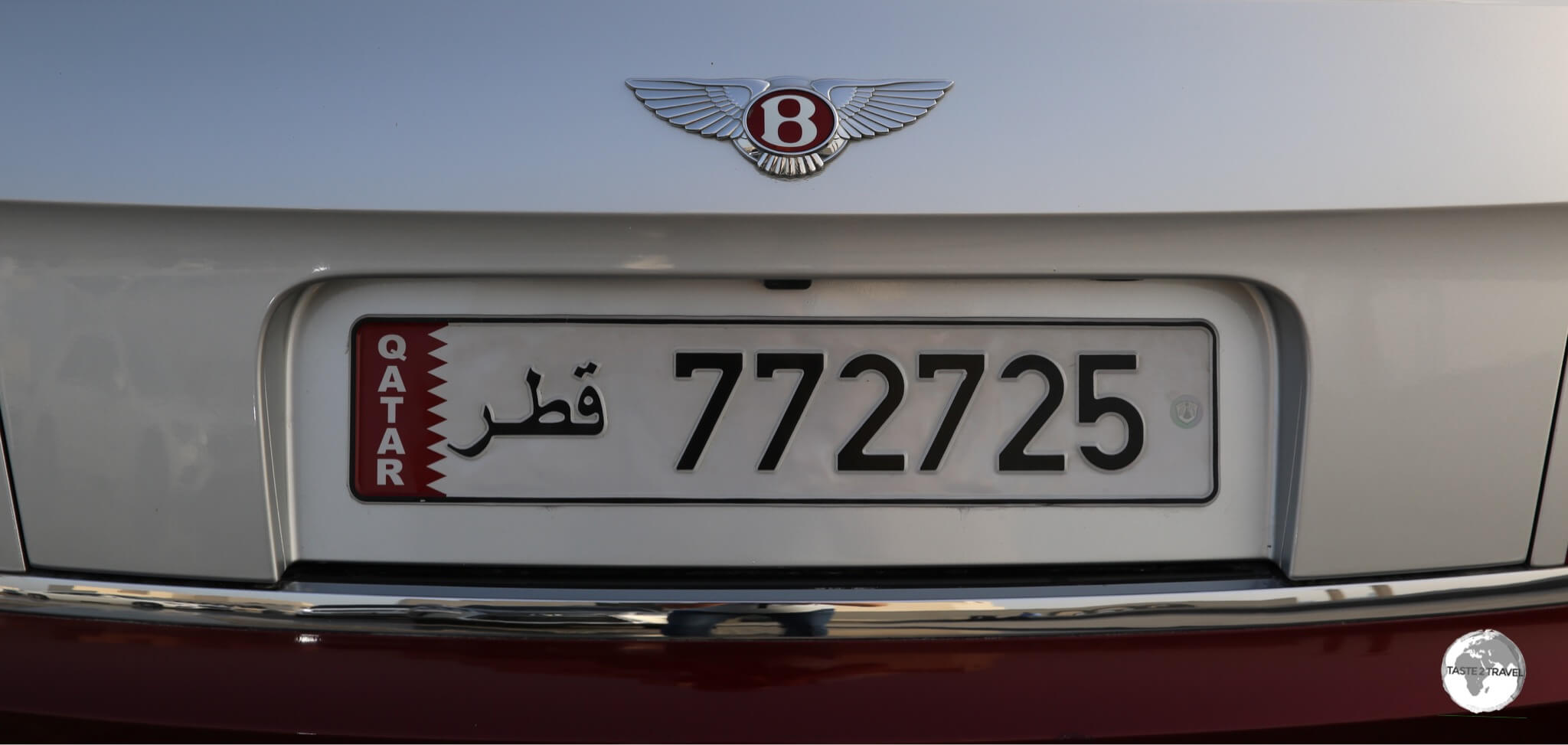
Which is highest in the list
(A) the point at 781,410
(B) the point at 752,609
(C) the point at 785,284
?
(C) the point at 785,284

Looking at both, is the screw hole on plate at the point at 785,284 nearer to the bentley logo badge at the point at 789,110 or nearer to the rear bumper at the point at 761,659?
the bentley logo badge at the point at 789,110

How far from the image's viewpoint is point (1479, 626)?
1.17 meters

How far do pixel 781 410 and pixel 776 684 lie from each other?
27 centimetres

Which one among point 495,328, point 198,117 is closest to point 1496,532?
point 495,328

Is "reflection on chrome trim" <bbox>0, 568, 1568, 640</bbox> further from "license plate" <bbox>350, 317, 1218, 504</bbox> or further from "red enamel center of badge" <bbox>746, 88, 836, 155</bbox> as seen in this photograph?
"red enamel center of badge" <bbox>746, 88, 836, 155</bbox>

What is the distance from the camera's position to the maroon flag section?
3.73 ft

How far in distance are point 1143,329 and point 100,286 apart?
1.02m

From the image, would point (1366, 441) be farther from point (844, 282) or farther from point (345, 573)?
point (345, 573)
